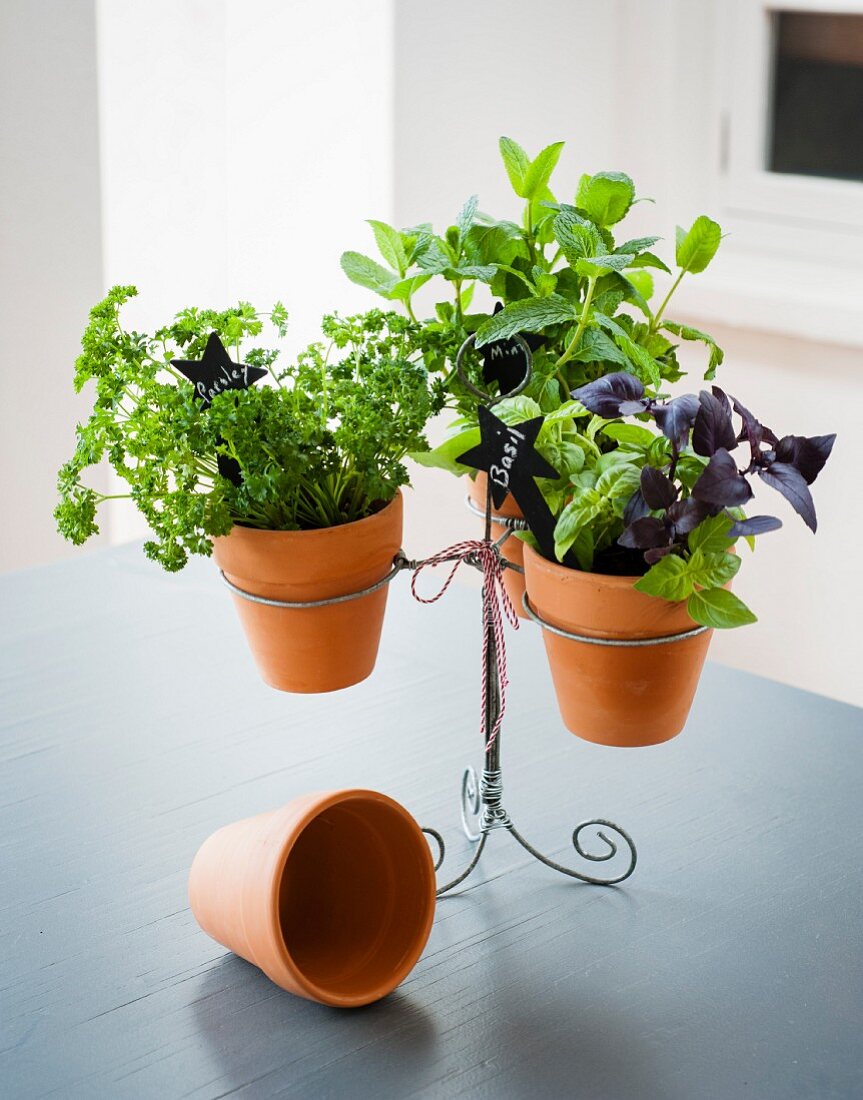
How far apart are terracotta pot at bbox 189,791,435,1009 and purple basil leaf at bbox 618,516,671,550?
0.24 metres

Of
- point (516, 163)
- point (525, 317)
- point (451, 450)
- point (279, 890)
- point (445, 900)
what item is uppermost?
point (516, 163)

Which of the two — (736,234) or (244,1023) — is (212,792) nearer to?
(244,1023)

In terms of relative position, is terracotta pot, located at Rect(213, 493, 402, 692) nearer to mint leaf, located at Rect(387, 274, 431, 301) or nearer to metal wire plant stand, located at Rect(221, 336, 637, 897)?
metal wire plant stand, located at Rect(221, 336, 637, 897)

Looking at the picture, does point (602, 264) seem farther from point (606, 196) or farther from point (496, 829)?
point (496, 829)

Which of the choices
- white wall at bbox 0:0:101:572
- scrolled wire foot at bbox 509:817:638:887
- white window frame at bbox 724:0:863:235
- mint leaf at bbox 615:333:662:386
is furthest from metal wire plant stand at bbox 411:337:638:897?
white wall at bbox 0:0:101:572

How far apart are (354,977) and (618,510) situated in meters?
0.38

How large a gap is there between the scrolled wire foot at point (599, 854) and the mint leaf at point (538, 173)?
531 mm

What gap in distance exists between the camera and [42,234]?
270 centimetres

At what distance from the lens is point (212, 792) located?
1.19 m

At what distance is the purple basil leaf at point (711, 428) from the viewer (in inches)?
34.0

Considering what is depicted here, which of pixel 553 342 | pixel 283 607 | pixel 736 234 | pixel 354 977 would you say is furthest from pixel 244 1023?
pixel 736 234

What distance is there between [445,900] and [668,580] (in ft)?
1.14

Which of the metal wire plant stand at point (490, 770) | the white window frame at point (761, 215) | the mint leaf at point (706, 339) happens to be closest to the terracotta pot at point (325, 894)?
the metal wire plant stand at point (490, 770)

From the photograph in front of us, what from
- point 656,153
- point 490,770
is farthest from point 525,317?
point 656,153
